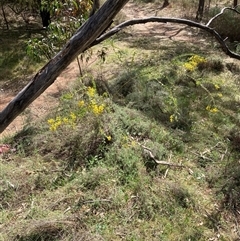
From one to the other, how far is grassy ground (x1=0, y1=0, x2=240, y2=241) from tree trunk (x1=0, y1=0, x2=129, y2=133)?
140 centimetres

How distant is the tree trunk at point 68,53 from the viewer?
1.79 meters

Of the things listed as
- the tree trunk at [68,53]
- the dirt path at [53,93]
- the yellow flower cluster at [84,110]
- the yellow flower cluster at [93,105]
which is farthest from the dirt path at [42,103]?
the tree trunk at [68,53]

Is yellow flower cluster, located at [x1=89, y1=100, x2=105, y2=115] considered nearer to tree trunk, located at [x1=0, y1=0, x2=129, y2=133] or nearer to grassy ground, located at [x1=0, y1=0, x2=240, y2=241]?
grassy ground, located at [x1=0, y1=0, x2=240, y2=241]

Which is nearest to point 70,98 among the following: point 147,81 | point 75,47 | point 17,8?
point 147,81

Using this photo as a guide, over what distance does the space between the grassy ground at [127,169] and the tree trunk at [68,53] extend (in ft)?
4.60

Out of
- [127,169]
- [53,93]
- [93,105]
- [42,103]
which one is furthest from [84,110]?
[53,93]

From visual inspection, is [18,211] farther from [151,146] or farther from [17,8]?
[17,8]

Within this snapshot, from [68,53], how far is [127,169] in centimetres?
200

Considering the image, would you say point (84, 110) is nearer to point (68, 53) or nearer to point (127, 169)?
point (127, 169)

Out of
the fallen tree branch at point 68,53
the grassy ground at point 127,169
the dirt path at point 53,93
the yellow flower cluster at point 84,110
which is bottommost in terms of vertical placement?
the dirt path at point 53,93

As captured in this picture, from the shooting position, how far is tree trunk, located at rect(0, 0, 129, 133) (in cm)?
179

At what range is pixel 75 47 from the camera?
187 centimetres

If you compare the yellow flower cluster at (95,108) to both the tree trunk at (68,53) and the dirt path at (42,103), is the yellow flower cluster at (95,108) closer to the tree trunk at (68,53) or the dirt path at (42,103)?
the dirt path at (42,103)

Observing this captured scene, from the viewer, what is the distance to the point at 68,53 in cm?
189
